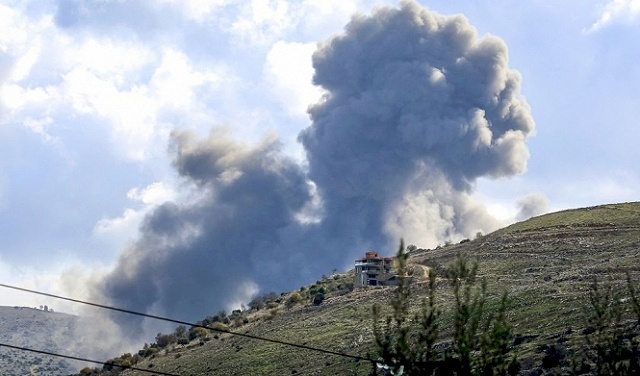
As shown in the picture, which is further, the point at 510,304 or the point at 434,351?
the point at 510,304

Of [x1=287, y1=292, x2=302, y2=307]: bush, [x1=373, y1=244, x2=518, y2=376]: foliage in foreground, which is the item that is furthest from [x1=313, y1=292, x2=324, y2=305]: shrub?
[x1=373, y1=244, x2=518, y2=376]: foliage in foreground

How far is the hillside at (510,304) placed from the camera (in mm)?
69875

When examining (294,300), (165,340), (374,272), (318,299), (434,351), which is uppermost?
(374,272)

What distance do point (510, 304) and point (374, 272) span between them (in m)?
Answer: 47.6

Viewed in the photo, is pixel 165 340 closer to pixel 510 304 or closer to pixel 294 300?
pixel 294 300

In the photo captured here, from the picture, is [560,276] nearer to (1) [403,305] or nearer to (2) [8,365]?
(1) [403,305]

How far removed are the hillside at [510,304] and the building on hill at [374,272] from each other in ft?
13.4

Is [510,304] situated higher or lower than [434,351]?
higher

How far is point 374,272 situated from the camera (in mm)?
125312

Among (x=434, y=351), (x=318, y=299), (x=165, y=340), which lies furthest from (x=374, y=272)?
(x=434, y=351)

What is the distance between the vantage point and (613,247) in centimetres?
10575

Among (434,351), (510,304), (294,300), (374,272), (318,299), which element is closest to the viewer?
(434,351)

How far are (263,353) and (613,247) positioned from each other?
1627 inches

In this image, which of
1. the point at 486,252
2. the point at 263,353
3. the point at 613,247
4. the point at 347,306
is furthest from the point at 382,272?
the point at 263,353
